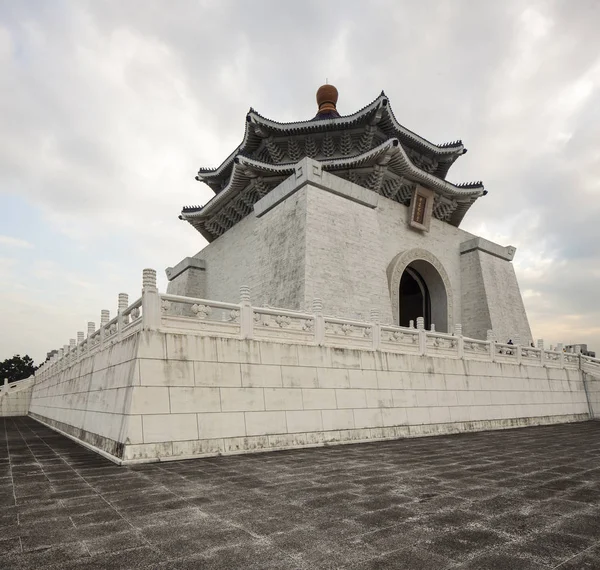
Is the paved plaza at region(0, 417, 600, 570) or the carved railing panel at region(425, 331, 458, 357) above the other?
the carved railing panel at region(425, 331, 458, 357)

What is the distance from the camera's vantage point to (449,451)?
7.81 meters

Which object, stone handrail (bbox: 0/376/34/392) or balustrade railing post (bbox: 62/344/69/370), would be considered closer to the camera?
balustrade railing post (bbox: 62/344/69/370)

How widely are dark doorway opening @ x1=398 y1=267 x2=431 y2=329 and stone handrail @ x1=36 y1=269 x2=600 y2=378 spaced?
702cm

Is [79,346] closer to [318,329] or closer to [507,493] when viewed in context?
[318,329]

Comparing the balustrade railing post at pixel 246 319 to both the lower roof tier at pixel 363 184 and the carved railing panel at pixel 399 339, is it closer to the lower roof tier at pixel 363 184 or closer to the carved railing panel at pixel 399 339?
the carved railing panel at pixel 399 339

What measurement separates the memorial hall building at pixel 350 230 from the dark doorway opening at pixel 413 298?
60 mm

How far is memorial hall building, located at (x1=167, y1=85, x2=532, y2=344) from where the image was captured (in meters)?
14.7

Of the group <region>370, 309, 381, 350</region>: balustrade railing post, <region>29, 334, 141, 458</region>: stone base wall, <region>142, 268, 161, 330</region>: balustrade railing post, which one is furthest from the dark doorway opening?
<region>142, 268, 161, 330</region>: balustrade railing post

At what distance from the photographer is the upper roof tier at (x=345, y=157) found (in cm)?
1718

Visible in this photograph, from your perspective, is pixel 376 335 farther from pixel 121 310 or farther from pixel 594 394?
pixel 594 394

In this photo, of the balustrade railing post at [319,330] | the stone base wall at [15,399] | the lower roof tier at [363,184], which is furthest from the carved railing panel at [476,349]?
the stone base wall at [15,399]

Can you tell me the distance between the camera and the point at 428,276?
806 inches

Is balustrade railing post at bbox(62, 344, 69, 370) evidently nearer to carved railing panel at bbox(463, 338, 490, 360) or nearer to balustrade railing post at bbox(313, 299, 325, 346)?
balustrade railing post at bbox(313, 299, 325, 346)

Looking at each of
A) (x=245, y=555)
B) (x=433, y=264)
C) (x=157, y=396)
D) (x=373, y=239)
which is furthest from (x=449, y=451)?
(x=433, y=264)
